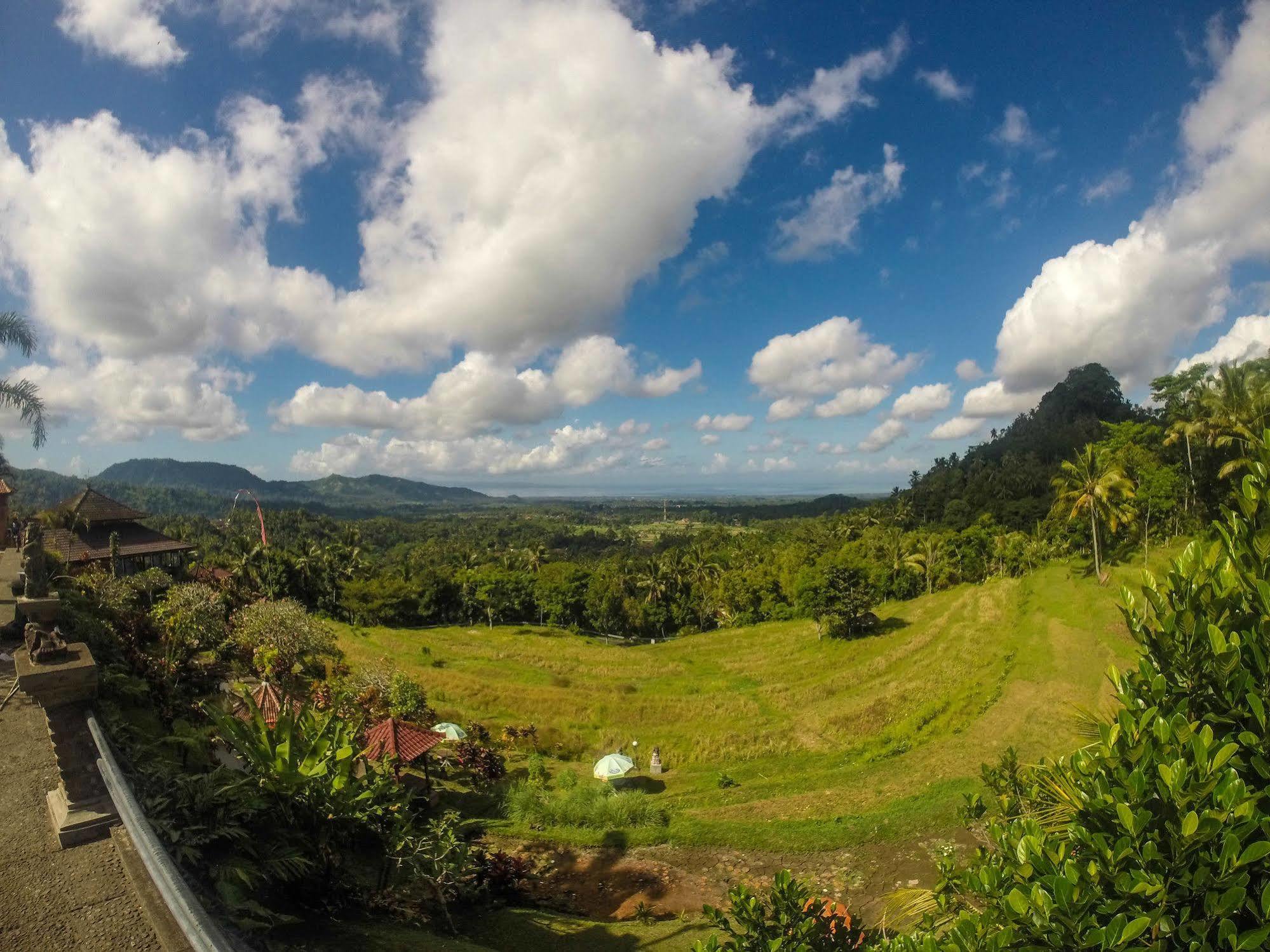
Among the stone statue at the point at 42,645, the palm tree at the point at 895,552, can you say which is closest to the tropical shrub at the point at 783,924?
the stone statue at the point at 42,645

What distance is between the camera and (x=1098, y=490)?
28.9 metres

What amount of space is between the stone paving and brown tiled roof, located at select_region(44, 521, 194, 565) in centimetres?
2679

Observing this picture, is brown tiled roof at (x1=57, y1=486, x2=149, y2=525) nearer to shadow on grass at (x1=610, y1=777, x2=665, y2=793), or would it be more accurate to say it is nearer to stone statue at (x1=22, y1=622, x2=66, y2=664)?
shadow on grass at (x1=610, y1=777, x2=665, y2=793)

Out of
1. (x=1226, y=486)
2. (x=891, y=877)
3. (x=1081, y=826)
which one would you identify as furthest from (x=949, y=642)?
(x=1081, y=826)

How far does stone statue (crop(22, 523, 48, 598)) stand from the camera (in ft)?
22.2

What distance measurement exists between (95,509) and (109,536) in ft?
5.22

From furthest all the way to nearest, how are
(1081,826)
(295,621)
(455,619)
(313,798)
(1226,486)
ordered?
(455,619), (1226,486), (295,621), (313,798), (1081,826)

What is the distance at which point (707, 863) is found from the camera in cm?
1360

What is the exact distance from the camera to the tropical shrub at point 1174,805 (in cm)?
248

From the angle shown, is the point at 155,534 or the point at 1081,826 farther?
the point at 155,534

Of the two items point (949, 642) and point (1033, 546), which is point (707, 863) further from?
point (1033, 546)

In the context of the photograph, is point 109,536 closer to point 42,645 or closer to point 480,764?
point 480,764

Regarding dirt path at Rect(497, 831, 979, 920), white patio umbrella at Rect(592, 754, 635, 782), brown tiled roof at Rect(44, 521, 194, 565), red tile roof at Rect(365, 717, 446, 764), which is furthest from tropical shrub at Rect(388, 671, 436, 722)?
brown tiled roof at Rect(44, 521, 194, 565)

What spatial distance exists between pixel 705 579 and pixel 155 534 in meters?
50.1
